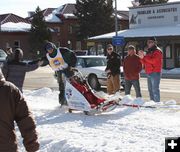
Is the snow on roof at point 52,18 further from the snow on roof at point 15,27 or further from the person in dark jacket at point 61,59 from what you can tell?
the person in dark jacket at point 61,59

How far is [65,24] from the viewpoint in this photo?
7656 cm

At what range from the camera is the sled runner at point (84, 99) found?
10352 mm

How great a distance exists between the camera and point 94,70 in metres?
20.1

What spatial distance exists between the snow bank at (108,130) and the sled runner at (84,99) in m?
0.16

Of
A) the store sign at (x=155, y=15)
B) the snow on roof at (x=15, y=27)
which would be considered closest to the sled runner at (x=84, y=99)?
the store sign at (x=155, y=15)

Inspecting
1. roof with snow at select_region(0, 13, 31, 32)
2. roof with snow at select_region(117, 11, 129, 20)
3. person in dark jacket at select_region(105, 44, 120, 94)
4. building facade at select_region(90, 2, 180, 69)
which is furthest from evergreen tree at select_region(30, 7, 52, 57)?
person in dark jacket at select_region(105, 44, 120, 94)

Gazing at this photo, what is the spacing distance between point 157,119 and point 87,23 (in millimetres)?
57358

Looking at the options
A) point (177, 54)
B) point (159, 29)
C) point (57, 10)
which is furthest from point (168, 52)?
point (57, 10)

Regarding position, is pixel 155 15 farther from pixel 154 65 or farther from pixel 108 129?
pixel 108 129

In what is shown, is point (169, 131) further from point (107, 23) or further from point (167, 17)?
point (107, 23)

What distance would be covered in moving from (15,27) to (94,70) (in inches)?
2039

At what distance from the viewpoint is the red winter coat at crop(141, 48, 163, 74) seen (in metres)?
12.4

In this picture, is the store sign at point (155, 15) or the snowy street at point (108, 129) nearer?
the snowy street at point (108, 129)

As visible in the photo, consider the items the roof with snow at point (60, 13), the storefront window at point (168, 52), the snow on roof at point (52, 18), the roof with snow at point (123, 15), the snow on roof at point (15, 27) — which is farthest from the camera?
the roof with snow at point (123, 15)
